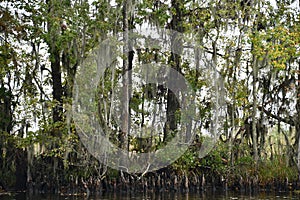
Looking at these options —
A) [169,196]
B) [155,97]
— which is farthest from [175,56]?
[169,196]

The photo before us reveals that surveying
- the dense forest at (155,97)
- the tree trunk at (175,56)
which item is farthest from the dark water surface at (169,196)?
the tree trunk at (175,56)

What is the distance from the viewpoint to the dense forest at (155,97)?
1370 centimetres

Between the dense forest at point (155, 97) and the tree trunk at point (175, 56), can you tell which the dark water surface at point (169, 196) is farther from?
the tree trunk at point (175, 56)

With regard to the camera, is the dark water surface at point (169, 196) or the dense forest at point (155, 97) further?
the dense forest at point (155, 97)

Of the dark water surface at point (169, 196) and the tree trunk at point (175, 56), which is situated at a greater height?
the tree trunk at point (175, 56)

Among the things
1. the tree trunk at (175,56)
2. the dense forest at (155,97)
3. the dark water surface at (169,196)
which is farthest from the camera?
the tree trunk at (175,56)

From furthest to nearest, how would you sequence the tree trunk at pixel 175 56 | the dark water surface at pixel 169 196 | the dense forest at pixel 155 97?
the tree trunk at pixel 175 56
the dense forest at pixel 155 97
the dark water surface at pixel 169 196

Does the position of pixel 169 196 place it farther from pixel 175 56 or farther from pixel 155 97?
pixel 175 56

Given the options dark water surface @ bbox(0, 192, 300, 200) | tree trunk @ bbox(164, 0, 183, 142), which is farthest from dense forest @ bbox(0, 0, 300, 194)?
dark water surface @ bbox(0, 192, 300, 200)

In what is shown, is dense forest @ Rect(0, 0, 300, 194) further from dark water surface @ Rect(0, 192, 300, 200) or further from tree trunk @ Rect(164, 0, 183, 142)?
dark water surface @ Rect(0, 192, 300, 200)

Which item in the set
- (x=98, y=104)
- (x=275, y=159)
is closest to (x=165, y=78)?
(x=98, y=104)

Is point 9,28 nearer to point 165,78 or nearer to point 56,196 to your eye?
point 56,196

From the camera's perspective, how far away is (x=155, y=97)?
1534cm

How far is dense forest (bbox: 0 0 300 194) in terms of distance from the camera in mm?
13703
